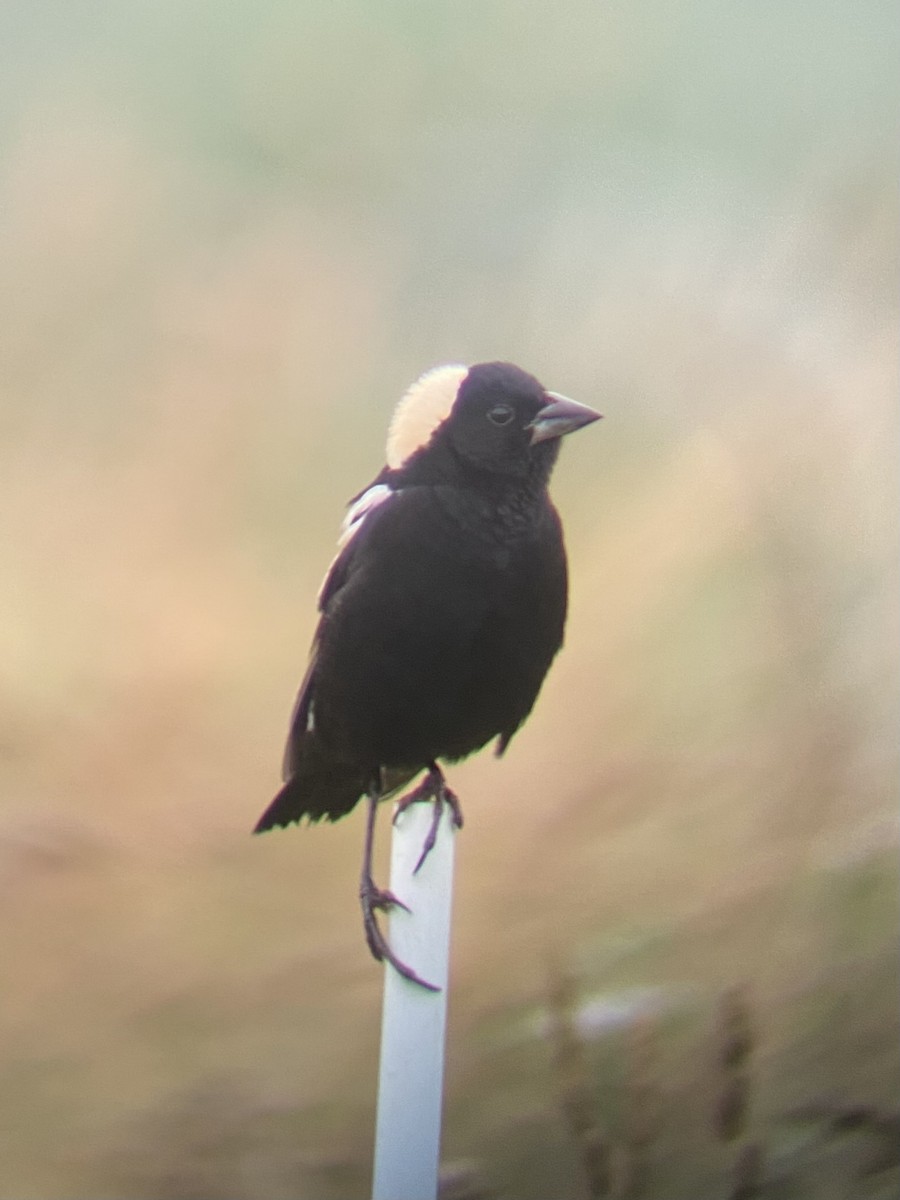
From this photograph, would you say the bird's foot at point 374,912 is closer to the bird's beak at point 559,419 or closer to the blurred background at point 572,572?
the blurred background at point 572,572

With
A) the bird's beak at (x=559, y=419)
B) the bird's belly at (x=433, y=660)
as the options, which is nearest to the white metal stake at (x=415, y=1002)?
the bird's belly at (x=433, y=660)

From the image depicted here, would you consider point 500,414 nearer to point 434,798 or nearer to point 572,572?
point 572,572

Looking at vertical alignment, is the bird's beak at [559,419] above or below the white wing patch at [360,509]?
above

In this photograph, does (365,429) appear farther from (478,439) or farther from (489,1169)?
(489,1169)

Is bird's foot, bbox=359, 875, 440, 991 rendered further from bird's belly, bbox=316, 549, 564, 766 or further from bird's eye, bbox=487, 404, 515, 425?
bird's eye, bbox=487, 404, 515, 425

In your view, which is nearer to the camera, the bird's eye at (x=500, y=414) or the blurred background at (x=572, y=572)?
the blurred background at (x=572, y=572)

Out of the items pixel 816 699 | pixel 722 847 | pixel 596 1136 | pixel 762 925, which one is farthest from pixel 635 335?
pixel 596 1136
